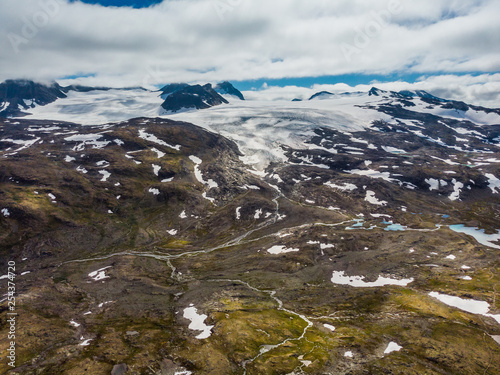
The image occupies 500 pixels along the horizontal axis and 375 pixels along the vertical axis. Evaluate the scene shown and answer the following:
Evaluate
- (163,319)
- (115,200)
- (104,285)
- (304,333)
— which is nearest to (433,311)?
(304,333)

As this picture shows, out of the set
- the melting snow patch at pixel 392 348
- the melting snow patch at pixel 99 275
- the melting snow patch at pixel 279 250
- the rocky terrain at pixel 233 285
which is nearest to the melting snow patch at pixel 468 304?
the rocky terrain at pixel 233 285

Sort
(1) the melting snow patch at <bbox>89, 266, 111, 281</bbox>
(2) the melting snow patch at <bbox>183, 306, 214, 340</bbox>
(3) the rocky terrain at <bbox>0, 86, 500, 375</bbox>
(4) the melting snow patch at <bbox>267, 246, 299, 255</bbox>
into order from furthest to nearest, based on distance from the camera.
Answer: (4) the melting snow patch at <bbox>267, 246, 299, 255</bbox> < (1) the melting snow patch at <bbox>89, 266, 111, 281</bbox> < (2) the melting snow patch at <bbox>183, 306, 214, 340</bbox> < (3) the rocky terrain at <bbox>0, 86, 500, 375</bbox>

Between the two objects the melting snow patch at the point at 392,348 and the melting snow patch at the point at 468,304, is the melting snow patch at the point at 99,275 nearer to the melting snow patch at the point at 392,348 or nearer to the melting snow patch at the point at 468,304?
the melting snow patch at the point at 392,348

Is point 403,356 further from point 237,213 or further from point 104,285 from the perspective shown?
point 237,213

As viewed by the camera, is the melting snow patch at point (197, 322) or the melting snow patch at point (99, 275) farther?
the melting snow patch at point (99, 275)

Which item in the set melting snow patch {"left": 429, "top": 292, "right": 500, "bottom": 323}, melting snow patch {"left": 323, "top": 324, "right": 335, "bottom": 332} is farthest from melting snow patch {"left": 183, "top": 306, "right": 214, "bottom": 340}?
melting snow patch {"left": 429, "top": 292, "right": 500, "bottom": 323}

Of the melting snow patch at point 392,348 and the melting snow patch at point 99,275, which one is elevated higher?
the melting snow patch at point 392,348

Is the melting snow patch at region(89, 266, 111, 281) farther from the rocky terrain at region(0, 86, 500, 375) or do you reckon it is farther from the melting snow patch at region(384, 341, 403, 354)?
the melting snow patch at region(384, 341, 403, 354)
